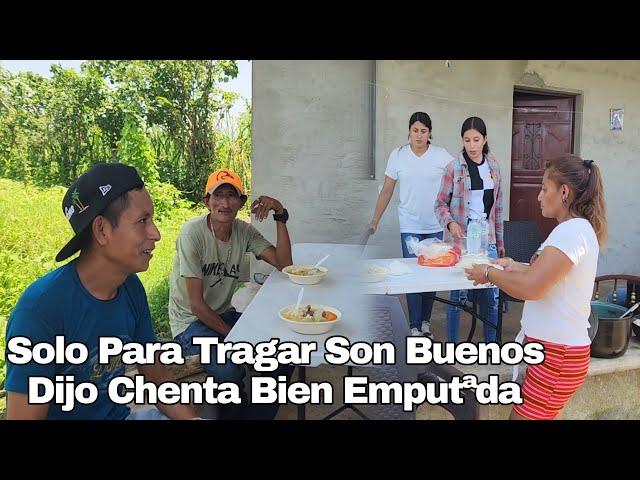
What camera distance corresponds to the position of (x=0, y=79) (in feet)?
14.0

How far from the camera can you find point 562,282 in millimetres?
1618

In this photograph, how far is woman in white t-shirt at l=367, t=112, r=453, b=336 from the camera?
2.91 meters

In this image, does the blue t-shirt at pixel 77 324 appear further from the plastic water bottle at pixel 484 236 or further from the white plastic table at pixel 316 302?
the plastic water bottle at pixel 484 236

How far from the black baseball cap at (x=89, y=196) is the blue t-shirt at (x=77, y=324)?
11cm

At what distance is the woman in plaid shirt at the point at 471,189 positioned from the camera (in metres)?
2.75

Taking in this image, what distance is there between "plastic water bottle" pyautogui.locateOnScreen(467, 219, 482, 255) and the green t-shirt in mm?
1108

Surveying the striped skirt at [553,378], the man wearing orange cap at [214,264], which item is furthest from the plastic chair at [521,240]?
the striped skirt at [553,378]

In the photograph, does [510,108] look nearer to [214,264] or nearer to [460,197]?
[460,197]

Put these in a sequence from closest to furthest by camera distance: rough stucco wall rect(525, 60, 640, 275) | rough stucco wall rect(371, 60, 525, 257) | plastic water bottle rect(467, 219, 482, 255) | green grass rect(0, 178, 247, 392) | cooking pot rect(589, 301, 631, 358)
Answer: cooking pot rect(589, 301, 631, 358) < plastic water bottle rect(467, 219, 482, 255) < rough stucco wall rect(371, 60, 525, 257) < green grass rect(0, 178, 247, 392) < rough stucco wall rect(525, 60, 640, 275)

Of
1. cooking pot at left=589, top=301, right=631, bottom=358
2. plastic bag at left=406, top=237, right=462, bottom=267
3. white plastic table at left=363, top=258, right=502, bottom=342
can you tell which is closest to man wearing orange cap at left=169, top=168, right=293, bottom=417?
white plastic table at left=363, top=258, right=502, bottom=342

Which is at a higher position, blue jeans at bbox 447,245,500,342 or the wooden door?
the wooden door

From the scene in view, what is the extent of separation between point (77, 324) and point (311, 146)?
199 cm

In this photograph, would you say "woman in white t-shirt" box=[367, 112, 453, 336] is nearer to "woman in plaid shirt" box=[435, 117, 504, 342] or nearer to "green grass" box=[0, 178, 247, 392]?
"woman in plaid shirt" box=[435, 117, 504, 342]

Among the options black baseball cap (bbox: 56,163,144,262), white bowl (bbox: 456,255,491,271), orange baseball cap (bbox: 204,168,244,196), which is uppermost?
orange baseball cap (bbox: 204,168,244,196)
